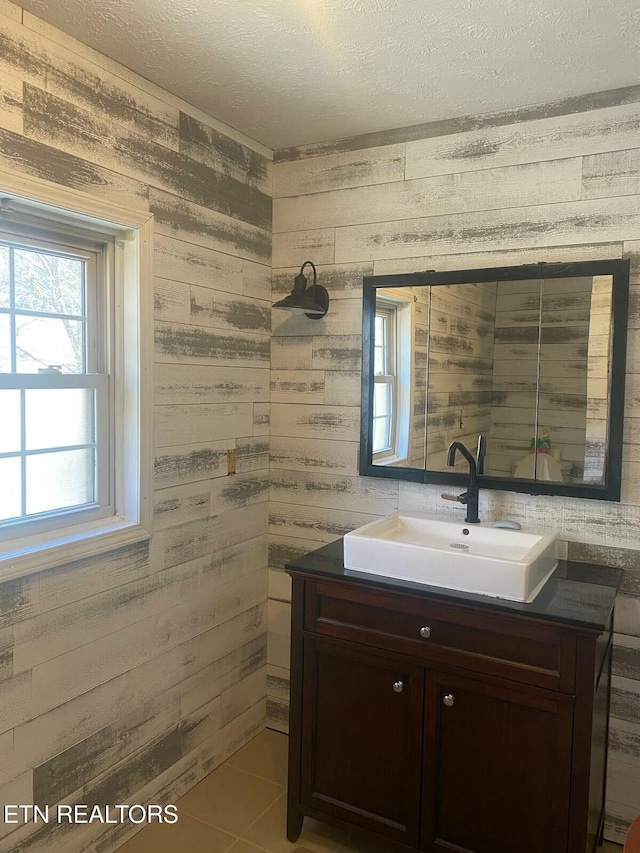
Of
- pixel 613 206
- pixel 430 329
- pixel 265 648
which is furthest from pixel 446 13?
pixel 265 648

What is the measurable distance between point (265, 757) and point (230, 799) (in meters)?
0.29

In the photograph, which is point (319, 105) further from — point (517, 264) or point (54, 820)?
point (54, 820)

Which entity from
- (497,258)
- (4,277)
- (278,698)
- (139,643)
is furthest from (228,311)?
(278,698)

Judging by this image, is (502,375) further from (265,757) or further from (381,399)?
(265,757)

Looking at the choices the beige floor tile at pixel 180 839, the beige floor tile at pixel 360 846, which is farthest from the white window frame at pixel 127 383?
the beige floor tile at pixel 360 846

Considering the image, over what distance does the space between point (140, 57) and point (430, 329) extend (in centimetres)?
132

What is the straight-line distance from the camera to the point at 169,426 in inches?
91.2

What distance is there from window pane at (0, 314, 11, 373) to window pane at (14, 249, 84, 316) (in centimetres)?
6

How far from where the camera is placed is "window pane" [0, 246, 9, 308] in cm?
187

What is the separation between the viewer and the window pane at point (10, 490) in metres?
1.89

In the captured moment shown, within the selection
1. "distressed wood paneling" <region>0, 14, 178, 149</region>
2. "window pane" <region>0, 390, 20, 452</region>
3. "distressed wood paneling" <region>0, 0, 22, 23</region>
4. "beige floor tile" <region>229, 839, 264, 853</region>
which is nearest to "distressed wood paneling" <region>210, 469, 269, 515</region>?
"window pane" <region>0, 390, 20, 452</region>

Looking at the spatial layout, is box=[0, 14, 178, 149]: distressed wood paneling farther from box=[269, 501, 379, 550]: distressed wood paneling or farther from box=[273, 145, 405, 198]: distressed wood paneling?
box=[269, 501, 379, 550]: distressed wood paneling

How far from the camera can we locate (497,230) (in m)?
2.37

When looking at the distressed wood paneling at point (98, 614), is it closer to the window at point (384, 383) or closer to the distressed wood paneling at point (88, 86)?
the window at point (384, 383)
